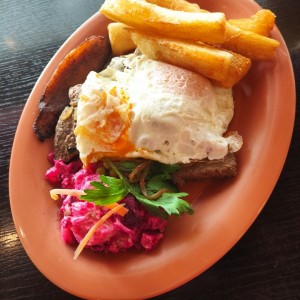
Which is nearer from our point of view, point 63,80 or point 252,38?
point 252,38

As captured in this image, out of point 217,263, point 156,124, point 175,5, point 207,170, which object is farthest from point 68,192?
point 175,5

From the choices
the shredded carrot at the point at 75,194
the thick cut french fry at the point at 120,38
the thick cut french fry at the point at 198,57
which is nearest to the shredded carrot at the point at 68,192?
the shredded carrot at the point at 75,194

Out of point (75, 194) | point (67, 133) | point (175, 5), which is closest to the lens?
point (75, 194)

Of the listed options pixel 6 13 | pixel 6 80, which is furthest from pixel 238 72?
pixel 6 13

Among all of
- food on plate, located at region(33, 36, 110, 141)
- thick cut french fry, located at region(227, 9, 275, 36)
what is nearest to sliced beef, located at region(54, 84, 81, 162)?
food on plate, located at region(33, 36, 110, 141)

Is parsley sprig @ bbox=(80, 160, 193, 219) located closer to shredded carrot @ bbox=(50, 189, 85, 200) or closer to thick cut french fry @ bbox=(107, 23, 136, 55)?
shredded carrot @ bbox=(50, 189, 85, 200)

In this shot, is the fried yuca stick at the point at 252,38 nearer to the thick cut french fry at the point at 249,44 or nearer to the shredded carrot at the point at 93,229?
the thick cut french fry at the point at 249,44

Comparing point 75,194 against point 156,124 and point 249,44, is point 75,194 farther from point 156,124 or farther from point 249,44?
point 249,44

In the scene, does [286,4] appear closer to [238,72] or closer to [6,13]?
[238,72]
